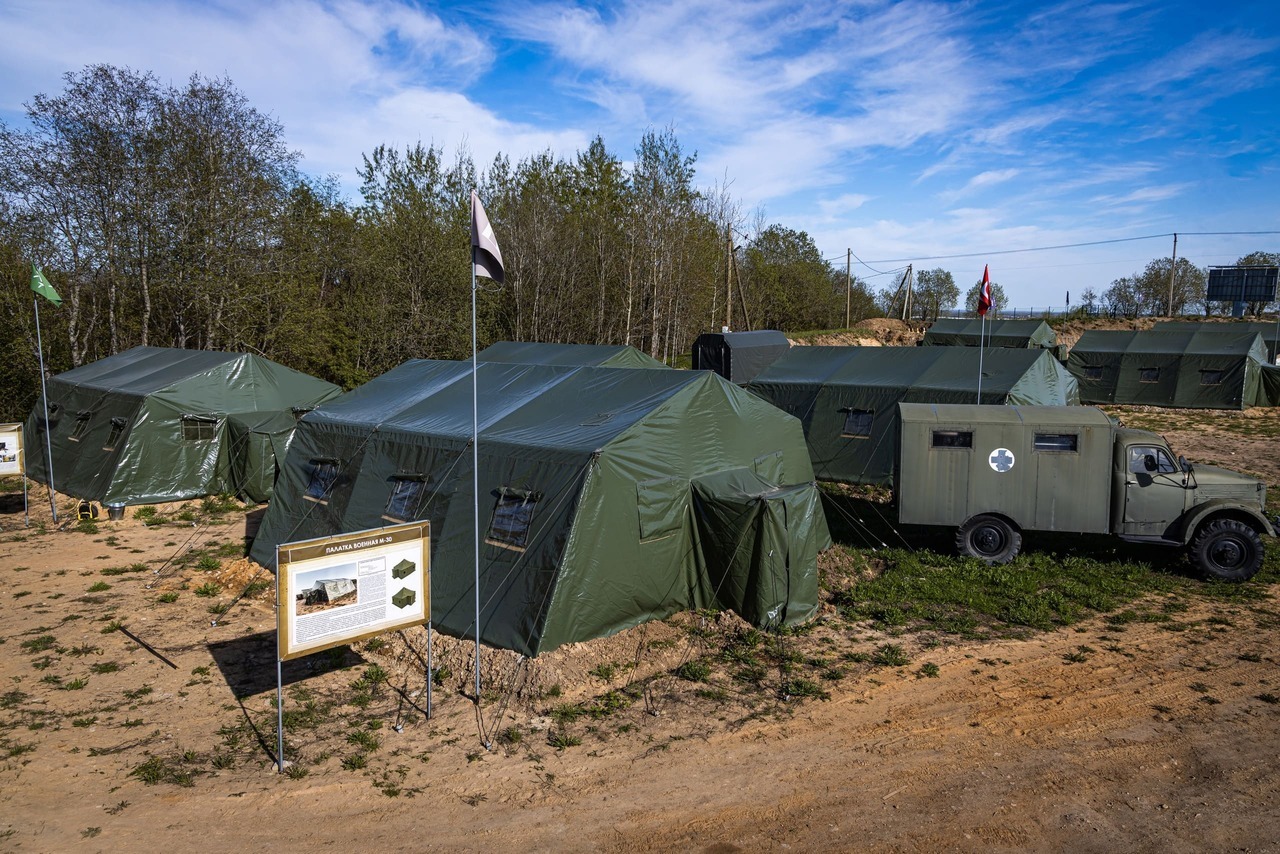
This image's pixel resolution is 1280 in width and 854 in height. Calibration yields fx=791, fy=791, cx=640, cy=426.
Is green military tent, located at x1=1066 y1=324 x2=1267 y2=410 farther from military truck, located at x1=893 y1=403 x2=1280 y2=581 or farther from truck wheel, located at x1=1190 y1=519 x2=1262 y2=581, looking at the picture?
truck wheel, located at x1=1190 y1=519 x2=1262 y2=581

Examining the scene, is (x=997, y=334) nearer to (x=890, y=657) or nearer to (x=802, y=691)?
(x=890, y=657)

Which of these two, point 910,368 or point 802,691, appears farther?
point 910,368

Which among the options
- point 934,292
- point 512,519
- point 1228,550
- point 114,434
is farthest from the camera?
point 934,292

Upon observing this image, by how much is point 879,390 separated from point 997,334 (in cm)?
2417

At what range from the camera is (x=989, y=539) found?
12.2m

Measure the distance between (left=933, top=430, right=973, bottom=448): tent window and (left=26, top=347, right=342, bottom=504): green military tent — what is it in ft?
43.2

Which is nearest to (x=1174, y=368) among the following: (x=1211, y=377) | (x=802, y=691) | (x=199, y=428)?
(x=1211, y=377)

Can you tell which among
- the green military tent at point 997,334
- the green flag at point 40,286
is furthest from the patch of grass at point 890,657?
the green military tent at point 997,334

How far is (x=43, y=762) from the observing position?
679 cm

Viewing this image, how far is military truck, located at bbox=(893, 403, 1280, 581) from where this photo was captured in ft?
37.2

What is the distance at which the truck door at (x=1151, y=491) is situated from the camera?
452 inches

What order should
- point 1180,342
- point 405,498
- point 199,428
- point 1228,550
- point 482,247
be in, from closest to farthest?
1. point 482,247
2. point 405,498
3. point 1228,550
4. point 199,428
5. point 1180,342

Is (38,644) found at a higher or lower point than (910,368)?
lower

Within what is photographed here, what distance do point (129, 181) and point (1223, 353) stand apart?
3733 centimetres
